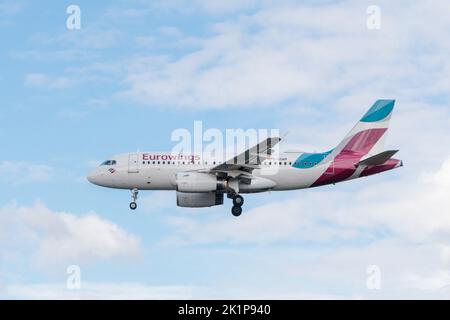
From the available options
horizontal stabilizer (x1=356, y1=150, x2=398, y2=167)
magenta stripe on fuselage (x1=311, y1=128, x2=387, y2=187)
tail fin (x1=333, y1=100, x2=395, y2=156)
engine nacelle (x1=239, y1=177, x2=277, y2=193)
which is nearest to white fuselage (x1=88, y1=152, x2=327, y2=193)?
engine nacelle (x1=239, y1=177, x2=277, y2=193)

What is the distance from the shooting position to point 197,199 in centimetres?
6925

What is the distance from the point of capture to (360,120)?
73.1 meters

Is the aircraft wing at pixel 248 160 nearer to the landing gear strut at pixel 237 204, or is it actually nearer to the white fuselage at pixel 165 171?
the white fuselage at pixel 165 171

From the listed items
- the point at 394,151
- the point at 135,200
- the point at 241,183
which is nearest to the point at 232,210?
the point at 241,183

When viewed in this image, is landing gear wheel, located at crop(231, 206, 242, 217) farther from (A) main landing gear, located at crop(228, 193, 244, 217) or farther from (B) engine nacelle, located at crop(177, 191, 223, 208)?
(B) engine nacelle, located at crop(177, 191, 223, 208)

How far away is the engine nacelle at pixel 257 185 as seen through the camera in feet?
223

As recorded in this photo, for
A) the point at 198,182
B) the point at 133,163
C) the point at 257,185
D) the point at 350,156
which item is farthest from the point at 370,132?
the point at 133,163

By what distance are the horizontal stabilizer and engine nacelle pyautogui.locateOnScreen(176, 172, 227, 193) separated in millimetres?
11212

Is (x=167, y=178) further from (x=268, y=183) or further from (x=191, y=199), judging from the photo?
(x=268, y=183)

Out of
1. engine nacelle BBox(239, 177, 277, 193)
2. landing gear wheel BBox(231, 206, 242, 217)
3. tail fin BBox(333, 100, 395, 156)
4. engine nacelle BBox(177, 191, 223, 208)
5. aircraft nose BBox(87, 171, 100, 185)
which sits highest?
tail fin BBox(333, 100, 395, 156)

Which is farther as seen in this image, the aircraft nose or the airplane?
the aircraft nose

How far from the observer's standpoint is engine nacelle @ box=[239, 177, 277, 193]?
223ft

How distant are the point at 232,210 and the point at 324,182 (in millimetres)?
7968

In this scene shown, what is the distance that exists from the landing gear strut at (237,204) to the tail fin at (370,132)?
8786 mm
